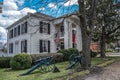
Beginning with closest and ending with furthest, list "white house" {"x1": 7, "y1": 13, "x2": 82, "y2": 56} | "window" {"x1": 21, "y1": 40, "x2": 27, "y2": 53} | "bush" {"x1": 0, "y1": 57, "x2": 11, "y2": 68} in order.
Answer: "bush" {"x1": 0, "y1": 57, "x2": 11, "y2": 68} → "white house" {"x1": 7, "y1": 13, "x2": 82, "y2": 56} → "window" {"x1": 21, "y1": 40, "x2": 27, "y2": 53}

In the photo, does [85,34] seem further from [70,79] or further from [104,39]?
[104,39]

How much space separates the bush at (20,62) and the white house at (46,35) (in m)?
10.4

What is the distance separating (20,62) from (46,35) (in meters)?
13.1

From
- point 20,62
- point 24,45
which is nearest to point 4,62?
point 20,62

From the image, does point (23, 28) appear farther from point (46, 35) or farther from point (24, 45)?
point (46, 35)

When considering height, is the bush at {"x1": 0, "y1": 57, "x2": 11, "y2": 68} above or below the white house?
below

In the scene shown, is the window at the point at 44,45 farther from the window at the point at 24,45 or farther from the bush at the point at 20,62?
the bush at the point at 20,62

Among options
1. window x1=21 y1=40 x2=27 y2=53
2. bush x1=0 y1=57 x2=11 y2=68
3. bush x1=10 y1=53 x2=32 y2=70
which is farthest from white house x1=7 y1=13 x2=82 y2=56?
bush x1=10 y1=53 x2=32 y2=70

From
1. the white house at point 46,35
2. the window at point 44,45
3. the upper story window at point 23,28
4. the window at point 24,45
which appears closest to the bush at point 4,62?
the white house at point 46,35

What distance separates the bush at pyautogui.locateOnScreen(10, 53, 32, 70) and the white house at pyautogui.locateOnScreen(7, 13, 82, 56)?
1036 centimetres

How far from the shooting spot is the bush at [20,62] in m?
14.0

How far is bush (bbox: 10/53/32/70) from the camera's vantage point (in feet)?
45.8

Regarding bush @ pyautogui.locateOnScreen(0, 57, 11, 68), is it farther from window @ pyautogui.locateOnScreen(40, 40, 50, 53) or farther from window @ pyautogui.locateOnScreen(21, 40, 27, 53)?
window @ pyautogui.locateOnScreen(21, 40, 27, 53)

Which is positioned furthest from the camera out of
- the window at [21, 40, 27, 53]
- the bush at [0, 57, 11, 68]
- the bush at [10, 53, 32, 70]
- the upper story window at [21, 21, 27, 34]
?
the window at [21, 40, 27, 53]
